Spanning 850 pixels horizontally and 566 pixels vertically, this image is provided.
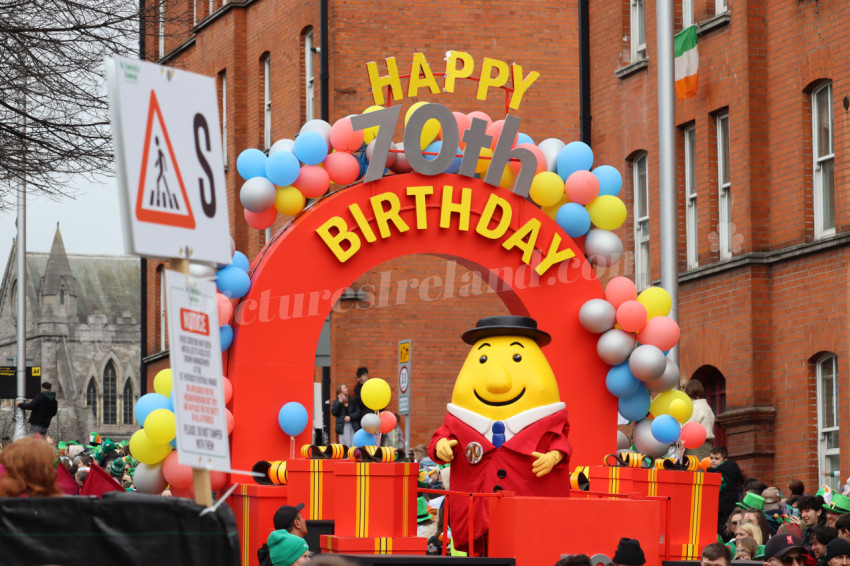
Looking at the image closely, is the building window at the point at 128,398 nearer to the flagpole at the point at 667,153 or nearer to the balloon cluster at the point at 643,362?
the flagpole at the point at 667,153

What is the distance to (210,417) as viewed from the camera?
6.27 metres

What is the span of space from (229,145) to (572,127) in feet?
36.6

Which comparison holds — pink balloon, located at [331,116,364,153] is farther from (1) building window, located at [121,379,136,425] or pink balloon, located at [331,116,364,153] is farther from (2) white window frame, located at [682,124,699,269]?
(1) building window, located at [121,379,136,425]

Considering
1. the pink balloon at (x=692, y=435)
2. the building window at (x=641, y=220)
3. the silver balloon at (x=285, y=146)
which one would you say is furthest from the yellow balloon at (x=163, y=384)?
the building window at (x=641, y=220)

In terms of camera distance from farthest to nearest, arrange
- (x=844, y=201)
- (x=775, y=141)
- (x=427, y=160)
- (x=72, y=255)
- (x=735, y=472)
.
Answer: (x=72, y=255) → (x=775, y=141) → (x=844, y=201) → (x=735, y=472) → (x=427, y=160)

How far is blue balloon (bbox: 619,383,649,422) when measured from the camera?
1530 centimetres

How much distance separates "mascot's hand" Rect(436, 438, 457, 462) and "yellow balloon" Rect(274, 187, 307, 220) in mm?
3073

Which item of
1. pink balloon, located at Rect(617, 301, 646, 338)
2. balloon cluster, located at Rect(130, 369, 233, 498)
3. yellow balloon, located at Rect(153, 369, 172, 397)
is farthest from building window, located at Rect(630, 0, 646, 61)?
balloon cluster, located at Rect(130, 369, 233, 498)

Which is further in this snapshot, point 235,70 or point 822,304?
point 235,70

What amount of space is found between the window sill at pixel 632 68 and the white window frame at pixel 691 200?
1.72 meters

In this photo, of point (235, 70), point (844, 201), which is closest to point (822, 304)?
point (844, 201)

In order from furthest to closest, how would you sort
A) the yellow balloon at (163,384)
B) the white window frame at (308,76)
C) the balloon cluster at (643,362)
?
the white window frame at (308,76), the balloon cluster at (643,362), the yellow balloon at (163,384)

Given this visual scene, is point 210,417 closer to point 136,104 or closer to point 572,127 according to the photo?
point 136,104

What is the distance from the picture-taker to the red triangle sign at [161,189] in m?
6.18
